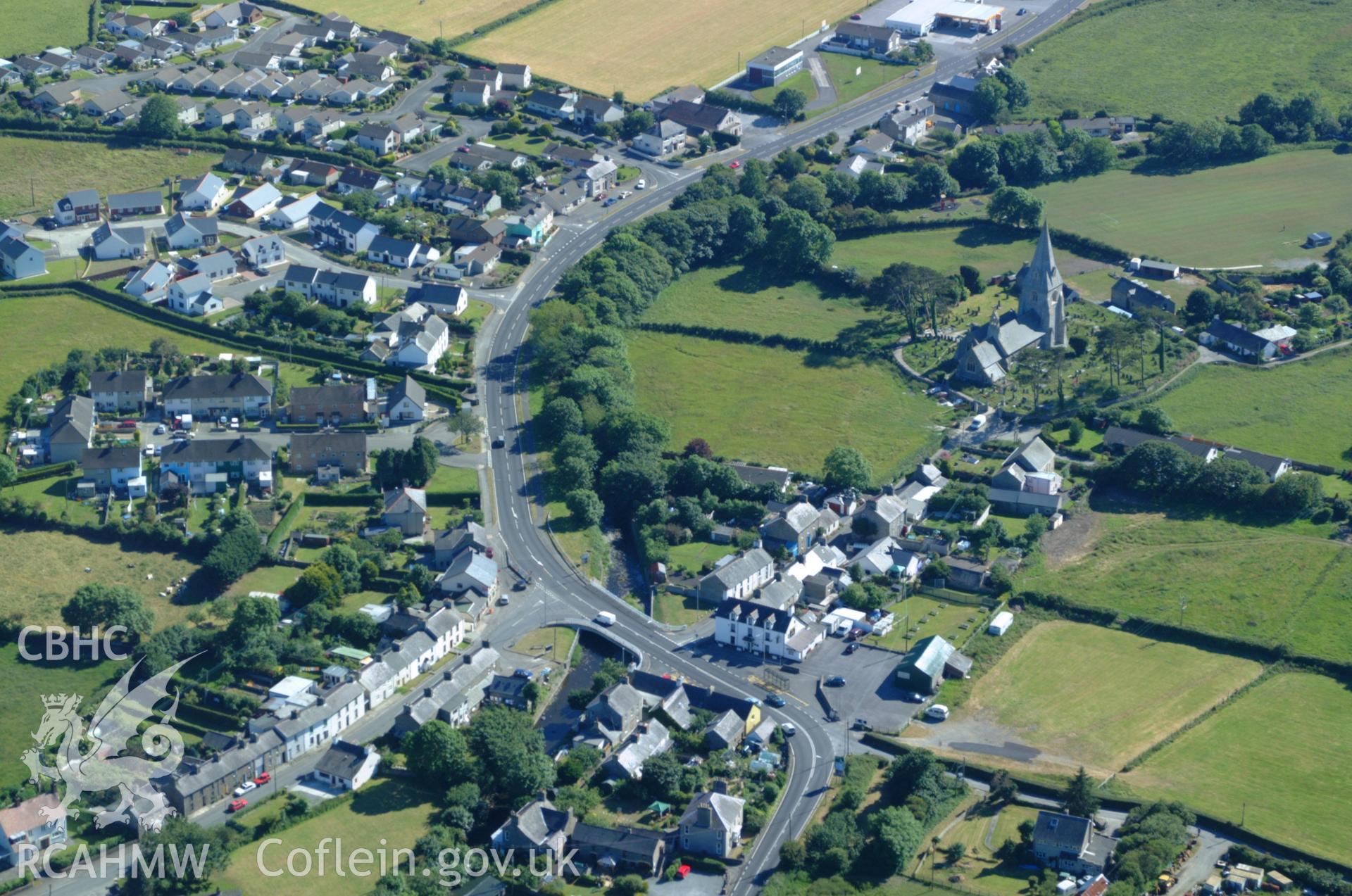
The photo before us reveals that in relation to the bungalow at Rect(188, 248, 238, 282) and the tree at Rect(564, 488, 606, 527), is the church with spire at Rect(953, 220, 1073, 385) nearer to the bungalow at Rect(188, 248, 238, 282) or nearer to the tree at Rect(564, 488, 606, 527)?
the tree at Rect(564, 488, 606, 527)

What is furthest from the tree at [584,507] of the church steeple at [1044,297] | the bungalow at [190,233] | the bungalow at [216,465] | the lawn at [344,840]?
the bungalow at [190,233]

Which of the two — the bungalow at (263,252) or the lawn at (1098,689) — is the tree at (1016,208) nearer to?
the lawn at (1098,689)

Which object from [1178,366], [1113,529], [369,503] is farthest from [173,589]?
[1178,366]

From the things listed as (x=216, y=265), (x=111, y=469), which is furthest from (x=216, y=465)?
(x=216, y=265)

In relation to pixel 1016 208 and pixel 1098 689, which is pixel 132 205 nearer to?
pixel 1016 208

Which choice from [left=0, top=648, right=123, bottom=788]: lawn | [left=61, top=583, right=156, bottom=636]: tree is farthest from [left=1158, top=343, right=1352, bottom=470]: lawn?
[left=0, top=648, right=123, bottom=788]: lawn

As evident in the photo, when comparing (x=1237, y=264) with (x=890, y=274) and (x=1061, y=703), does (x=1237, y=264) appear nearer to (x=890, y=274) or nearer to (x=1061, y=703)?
(x=890, y=274)
